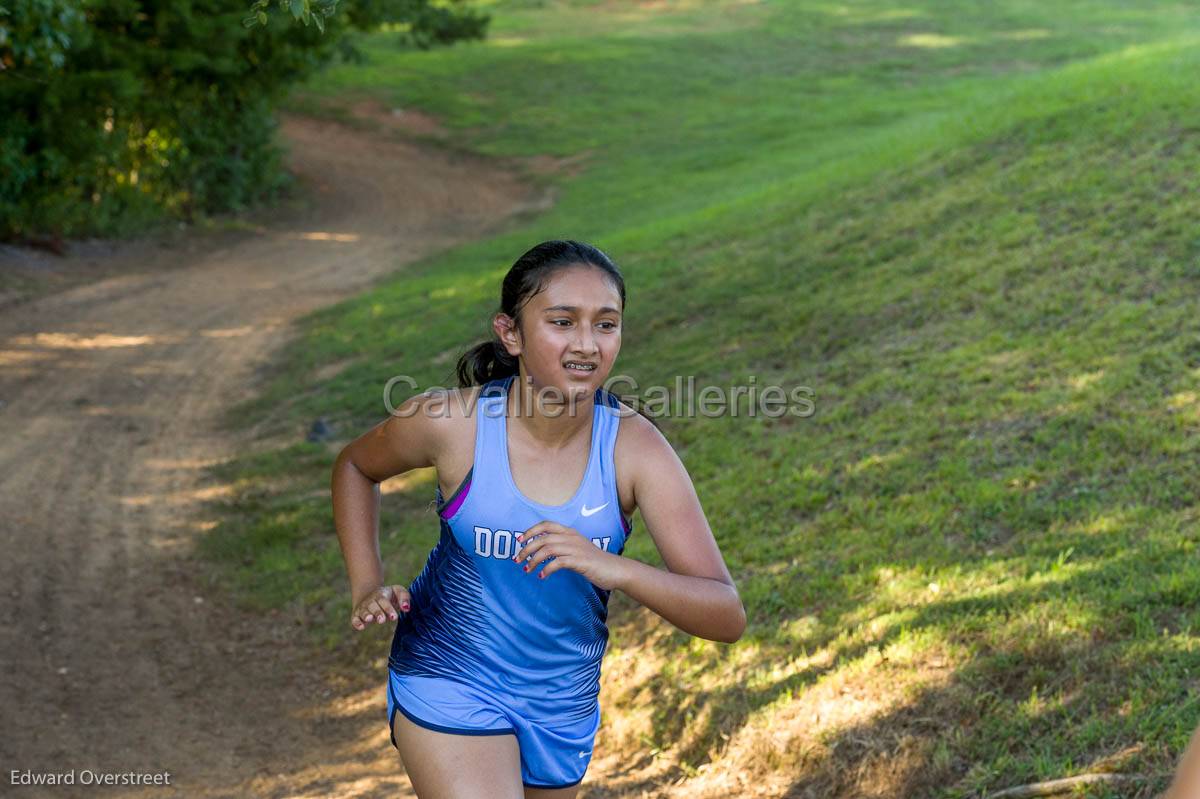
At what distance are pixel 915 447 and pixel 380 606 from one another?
453cm

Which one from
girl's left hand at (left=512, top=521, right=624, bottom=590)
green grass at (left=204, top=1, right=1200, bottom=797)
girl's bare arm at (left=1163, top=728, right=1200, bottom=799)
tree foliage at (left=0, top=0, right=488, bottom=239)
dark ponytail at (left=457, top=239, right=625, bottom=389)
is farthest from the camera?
tree foliage at (left=0, top=0, right=488, bottom=239)

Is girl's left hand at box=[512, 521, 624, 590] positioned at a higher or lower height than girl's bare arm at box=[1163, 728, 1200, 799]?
lower

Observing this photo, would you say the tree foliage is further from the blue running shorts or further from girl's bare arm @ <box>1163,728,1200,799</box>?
girl's bare arm @ <box>1163,728,1200,799</box>

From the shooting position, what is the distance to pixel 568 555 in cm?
264

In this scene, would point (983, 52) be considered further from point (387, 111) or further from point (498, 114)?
point (387, 111)

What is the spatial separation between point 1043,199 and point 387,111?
23787 millimetres

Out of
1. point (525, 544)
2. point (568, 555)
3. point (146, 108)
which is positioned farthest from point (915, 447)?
point (146, 108)

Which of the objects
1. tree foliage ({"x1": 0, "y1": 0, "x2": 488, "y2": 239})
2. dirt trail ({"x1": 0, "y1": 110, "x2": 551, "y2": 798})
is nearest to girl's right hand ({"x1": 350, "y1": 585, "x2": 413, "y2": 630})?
dirt trail ({"x1": 0, "y1": 110, "x2": 551, "y2": 798})

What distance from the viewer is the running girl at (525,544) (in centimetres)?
287

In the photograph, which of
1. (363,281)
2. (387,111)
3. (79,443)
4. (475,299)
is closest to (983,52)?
(387,111)

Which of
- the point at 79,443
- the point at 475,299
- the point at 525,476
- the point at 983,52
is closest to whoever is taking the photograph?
the point at 525,476

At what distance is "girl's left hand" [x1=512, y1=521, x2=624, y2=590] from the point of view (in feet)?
8.64

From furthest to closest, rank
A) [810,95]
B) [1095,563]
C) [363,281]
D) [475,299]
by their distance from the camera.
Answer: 1. [810,95]
2. [363,281]
3. [475,299]
4. [1095,563]

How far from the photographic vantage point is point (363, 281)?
17.8 m
